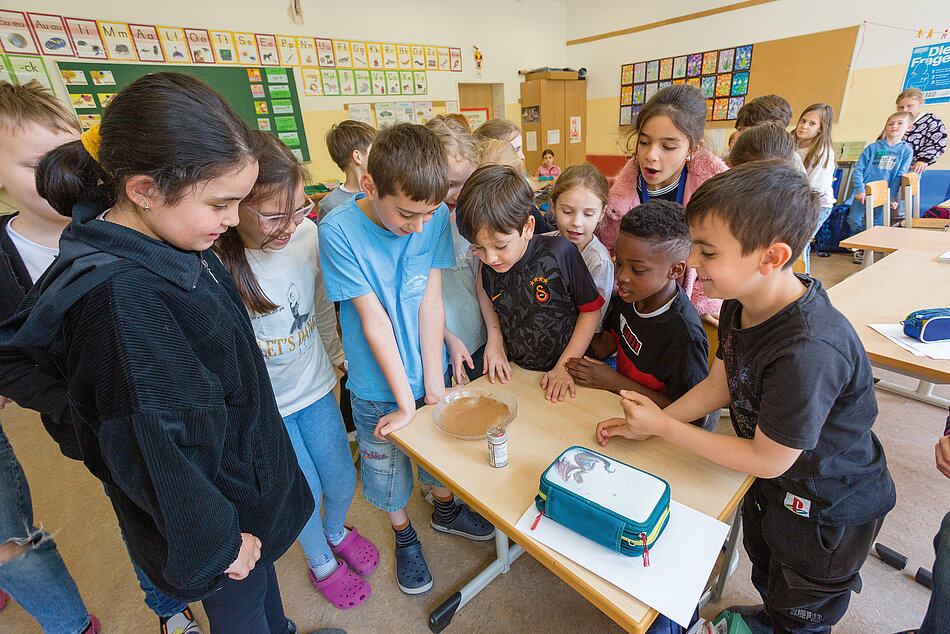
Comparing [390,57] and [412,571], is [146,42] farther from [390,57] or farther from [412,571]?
[412,571]

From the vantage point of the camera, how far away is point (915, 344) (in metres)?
1.37

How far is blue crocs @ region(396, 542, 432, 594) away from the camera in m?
1.55

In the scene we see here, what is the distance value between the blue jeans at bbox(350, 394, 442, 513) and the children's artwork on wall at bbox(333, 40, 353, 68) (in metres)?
4.50

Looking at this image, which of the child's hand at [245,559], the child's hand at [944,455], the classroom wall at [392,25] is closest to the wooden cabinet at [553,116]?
the classroom wall at [392,25]

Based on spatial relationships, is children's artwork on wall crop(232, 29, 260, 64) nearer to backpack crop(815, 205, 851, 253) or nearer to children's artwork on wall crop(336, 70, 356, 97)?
children's artwork on wall crop(336, 70, 356, 97)

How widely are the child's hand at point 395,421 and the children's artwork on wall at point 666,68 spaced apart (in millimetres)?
6346

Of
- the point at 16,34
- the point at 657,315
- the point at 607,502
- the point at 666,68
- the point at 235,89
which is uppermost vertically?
the point at 16,34

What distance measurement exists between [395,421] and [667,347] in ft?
2.56

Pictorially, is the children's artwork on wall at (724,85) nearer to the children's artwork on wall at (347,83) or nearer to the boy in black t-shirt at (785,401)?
the children's artwork on wall at (347,83)

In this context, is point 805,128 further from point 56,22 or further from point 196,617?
point 56,22

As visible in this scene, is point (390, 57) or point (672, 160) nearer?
point (672, 160)

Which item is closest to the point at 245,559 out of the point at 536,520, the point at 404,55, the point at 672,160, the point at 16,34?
the point at 536,520

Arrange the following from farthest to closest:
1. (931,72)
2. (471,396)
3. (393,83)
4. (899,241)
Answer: (393,83) → (931,72) → (899,241) → (471,396)

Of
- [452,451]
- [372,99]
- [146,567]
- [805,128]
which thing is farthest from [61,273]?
[372,99]
